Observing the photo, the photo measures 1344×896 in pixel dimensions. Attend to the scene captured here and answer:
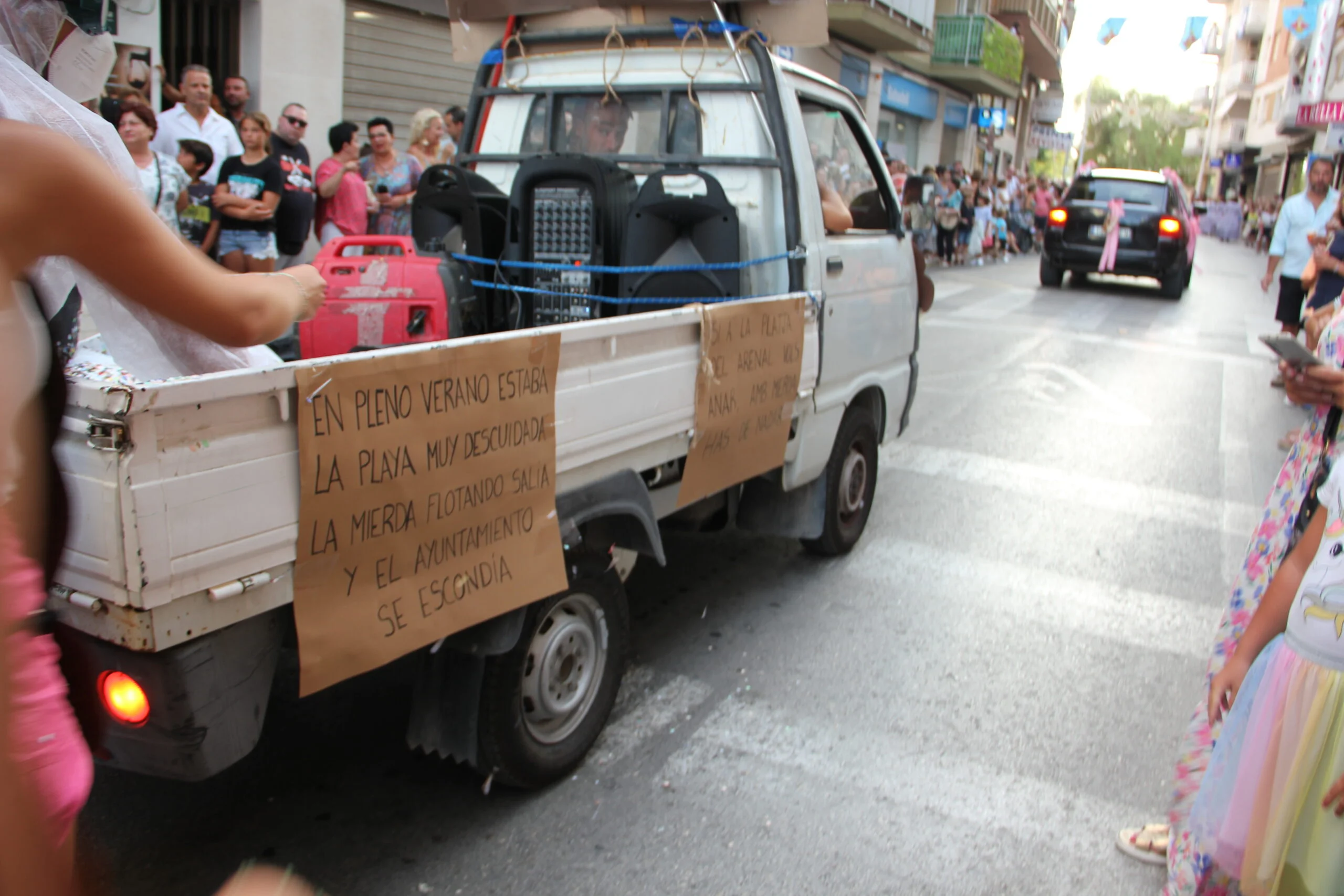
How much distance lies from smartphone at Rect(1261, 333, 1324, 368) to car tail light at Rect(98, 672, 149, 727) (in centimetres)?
252

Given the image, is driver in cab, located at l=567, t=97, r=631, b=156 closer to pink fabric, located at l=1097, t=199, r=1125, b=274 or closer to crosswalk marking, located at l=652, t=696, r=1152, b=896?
crosswalk marking, located at l=652, t=696, r=1152, b=896

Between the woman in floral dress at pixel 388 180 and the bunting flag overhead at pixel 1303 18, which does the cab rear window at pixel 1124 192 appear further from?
the bunting flag overhead at pixel 1303 18

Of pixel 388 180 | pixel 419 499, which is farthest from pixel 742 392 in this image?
pixel 388 180

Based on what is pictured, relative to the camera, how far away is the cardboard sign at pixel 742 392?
3605 millimetres

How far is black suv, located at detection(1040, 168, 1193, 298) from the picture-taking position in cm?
1706

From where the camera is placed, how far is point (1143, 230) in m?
17.1

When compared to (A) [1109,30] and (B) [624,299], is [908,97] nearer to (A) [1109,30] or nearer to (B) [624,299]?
(A) [1109,30]

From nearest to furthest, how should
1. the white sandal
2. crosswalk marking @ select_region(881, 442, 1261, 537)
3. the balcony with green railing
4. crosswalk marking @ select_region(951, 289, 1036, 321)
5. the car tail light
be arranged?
the car tail light < the white sandal < crosswalk marking @ select_region(881, 442, 1261, 537) < crosswalk marking @ select_region(951, 289, 1036, 321) < the balcony with green railing

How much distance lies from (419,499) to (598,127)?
2.64m

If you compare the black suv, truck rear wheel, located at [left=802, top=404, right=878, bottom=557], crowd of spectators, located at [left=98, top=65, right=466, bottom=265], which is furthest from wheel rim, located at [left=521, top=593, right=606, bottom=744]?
the black suv

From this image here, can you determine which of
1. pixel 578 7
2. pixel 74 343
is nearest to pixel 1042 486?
pixel 578 7

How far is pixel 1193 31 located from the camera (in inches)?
1964

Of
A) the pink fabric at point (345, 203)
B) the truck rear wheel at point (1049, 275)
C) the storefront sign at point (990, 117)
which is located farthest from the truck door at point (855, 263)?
the storefront sign at point (990, 117)

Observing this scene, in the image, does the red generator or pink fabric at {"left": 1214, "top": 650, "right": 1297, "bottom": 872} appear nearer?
pink fabric at {"left": 1214, "top": 650, "right": 1297, "bottom": 872}
